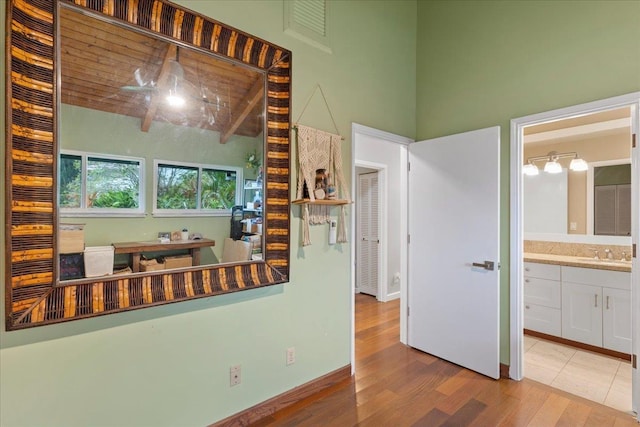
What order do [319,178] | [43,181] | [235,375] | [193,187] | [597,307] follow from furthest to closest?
[597,307] → [319,178] → [235,375] → [193,187] → [43,181]

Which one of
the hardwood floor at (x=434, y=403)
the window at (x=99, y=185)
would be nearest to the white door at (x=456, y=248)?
the hardwood floor at (x=434, y=403)

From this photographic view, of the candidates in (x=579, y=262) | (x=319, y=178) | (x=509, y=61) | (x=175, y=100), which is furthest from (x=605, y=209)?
(x=175, y=100)

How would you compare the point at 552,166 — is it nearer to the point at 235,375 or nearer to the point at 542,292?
the point at 542,292

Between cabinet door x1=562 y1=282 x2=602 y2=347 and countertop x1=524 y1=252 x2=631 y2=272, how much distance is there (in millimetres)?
213

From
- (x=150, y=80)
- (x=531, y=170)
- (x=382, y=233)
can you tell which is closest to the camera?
(x=150, y=80)

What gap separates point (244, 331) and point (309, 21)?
7.45 ft

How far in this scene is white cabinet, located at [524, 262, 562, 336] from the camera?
11.2ft

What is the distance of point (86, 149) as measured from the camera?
4.99 feet

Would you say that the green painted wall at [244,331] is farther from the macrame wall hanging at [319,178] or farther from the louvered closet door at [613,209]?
the louvered closet door at [613,209]

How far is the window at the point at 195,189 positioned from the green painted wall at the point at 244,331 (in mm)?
504

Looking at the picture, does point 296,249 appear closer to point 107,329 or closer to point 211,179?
point 211,179

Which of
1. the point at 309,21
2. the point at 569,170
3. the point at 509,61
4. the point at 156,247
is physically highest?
the point at 309,21

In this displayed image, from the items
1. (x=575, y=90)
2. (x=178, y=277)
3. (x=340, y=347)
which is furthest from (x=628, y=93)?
(x=178, y=277)

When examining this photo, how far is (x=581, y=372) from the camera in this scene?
278cm
